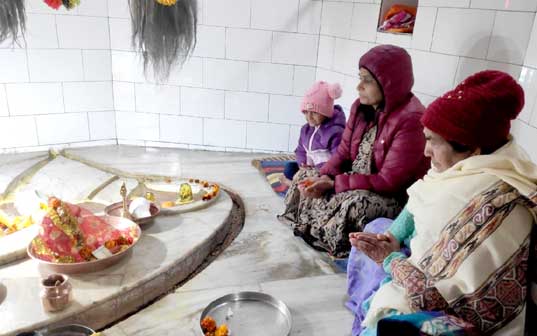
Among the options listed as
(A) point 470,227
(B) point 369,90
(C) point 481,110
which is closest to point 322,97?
(B) point 369,90

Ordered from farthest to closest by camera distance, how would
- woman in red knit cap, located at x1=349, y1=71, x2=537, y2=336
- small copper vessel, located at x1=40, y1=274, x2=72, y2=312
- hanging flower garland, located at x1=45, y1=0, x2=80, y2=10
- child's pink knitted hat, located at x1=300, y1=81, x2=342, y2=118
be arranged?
hanging flower garland, located at x1=45, y1=0, x2=80, y2=10 → child's pink knitted hat, located at x1=300, y1=81, x2=342, y2=118 → small copper vessel, located at x1=40, y1=274, x2=72, y2=312 → woman in red knit cap, located at x1=349, y1=71, x2=537, y2=336

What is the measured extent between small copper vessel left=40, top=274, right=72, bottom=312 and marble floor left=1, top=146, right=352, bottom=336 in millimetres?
221

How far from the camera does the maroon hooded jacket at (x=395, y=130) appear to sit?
2.15 meters

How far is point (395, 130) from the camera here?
7.16 ft

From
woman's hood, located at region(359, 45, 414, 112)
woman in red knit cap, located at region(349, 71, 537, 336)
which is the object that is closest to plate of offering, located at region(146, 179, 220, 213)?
woman's hood, located at region(359, 45, 414, 112)

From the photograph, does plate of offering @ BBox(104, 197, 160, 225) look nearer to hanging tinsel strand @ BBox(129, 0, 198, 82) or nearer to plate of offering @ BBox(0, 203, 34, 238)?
plate of offering @ BBox(0, 203, 34, 238)

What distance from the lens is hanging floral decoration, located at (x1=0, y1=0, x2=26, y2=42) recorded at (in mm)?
3096

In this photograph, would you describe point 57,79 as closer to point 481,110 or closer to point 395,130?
point 395,130

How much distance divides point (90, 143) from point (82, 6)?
1.23m

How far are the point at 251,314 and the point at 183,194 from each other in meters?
1.21

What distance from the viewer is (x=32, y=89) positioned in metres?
3.61

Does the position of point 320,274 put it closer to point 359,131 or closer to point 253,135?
point 359,131

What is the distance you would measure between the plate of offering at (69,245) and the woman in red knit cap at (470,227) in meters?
1.28

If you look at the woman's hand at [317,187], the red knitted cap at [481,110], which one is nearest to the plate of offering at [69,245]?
the woman's hand at [317,187]
